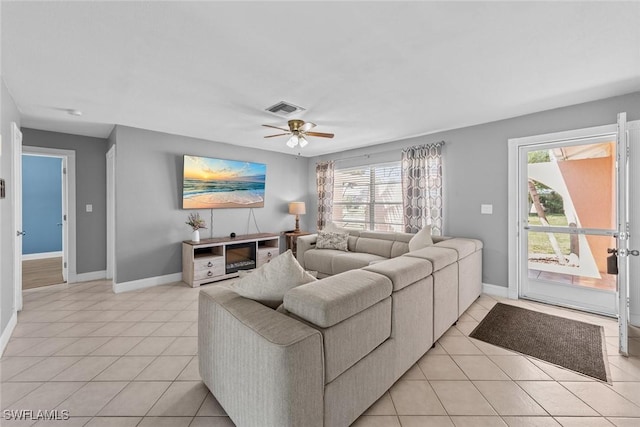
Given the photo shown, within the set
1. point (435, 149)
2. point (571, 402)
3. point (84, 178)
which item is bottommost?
point (571, 402)

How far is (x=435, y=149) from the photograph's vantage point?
4.22 metres

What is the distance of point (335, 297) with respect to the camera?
1.43 m

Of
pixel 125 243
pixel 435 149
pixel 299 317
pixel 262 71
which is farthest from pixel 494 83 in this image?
pixel 125 243

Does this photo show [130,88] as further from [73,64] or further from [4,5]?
[4,5]

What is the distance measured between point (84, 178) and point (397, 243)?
5.31 meters

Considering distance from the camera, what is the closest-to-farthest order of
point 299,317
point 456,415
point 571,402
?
1. point 299,317
2. point 456,415
3. point 571,402

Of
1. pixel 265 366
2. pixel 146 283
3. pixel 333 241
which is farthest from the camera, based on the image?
pixel 333 241

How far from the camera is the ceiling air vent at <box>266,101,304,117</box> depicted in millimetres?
2987

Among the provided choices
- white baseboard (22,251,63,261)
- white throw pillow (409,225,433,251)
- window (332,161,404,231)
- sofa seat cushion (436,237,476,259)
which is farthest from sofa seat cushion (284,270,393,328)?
white baseboard (22,251,63,261)

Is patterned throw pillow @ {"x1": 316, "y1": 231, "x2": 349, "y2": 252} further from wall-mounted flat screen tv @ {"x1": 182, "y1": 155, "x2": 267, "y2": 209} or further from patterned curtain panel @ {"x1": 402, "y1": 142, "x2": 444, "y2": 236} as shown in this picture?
wall-mounted flat screen tv @ {"x1": 182, "y1": 155, "x2": 267, "y2": 209}

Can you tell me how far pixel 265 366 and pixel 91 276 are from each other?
493cm

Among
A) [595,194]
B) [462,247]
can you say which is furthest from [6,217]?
[595,194]

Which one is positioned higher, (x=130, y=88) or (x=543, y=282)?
(x=130, y=88)

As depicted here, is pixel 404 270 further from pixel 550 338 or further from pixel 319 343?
pixel 550 338
